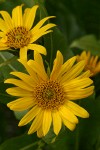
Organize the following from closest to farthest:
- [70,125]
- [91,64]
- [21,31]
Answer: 1. [70,125]
2. [21,31]
3. [91,64]

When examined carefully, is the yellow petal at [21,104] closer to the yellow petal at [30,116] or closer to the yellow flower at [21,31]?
the yellow petal at [30,116]

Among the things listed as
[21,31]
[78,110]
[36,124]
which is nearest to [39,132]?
[36,124]

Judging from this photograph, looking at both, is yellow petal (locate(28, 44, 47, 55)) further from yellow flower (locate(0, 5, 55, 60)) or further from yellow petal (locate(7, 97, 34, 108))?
yellow petal (locate(7, 97, 34, 108))

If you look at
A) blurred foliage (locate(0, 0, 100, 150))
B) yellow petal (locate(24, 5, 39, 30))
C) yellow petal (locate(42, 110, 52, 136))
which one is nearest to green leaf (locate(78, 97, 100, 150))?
blurred foliage (locate(0, 0, 100, 150))

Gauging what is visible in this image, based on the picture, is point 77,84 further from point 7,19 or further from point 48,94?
point 7,19

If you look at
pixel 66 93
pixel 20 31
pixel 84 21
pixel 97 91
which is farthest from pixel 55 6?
pixel 66 93

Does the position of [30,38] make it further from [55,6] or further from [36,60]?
[55,6]

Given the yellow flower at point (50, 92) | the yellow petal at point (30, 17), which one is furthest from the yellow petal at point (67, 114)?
the yellow petal at point (30, 17)
